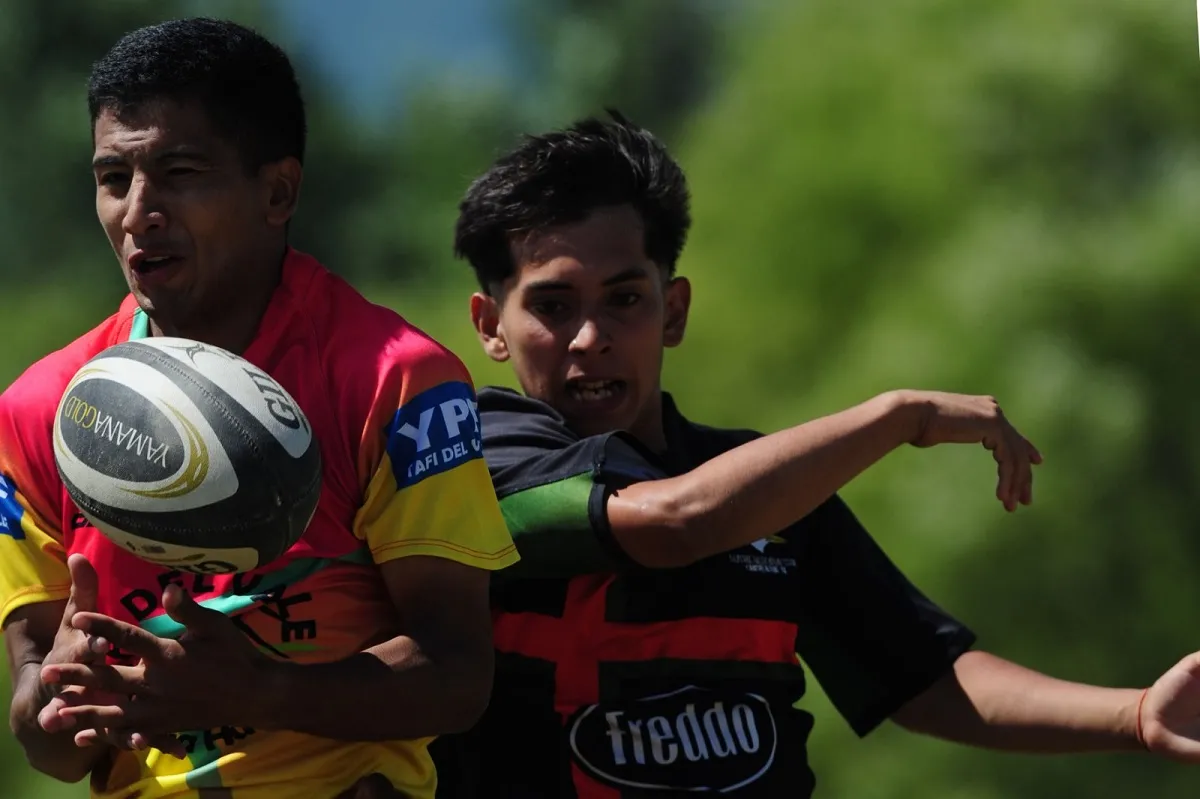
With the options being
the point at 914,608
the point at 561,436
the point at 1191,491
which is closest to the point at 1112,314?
the point at 1191,491


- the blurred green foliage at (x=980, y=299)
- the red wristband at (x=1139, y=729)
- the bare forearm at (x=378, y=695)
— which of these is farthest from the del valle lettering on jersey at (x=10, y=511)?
the blurred green foliage at (x=980, y=299)

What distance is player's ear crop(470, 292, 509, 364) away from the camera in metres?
4.04

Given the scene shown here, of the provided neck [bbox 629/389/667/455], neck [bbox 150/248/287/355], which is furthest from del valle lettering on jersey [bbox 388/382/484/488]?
neck [bbox 629/389/667/455]

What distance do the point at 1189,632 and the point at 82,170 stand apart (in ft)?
25.4

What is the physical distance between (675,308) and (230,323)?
1.27m

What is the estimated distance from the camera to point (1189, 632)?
330 inches

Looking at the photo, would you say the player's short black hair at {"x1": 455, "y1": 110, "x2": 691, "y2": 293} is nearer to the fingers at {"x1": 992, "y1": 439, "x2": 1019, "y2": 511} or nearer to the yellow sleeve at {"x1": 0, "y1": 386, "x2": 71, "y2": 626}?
the fingers at {"x1": 992, "y1": 439, "x2": 1019, "y2": 511}

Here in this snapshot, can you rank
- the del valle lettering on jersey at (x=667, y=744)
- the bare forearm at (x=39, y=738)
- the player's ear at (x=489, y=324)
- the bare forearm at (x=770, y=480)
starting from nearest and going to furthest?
the bare forearm at (x=39, y=738)
the bare forearm at (x=770, y=480)
the del valle lettering on jersey at (x=667, y=744)
the player's ear at (x=489, y=324)

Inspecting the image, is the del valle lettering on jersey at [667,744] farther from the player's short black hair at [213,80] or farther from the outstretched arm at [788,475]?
the player's short black hair at [213,80]

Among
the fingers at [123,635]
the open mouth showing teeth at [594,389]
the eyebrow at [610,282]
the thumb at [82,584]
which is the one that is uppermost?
the eyebrow at [610,282]

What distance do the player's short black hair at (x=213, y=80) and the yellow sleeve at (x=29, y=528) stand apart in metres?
0.53

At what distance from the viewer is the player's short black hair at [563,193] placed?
13.0 feet

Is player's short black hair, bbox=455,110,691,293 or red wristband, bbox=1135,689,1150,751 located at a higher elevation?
player's short black hair, bbox=455,110,691,293

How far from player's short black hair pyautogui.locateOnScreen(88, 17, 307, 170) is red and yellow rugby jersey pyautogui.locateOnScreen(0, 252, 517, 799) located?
0.32 metres
